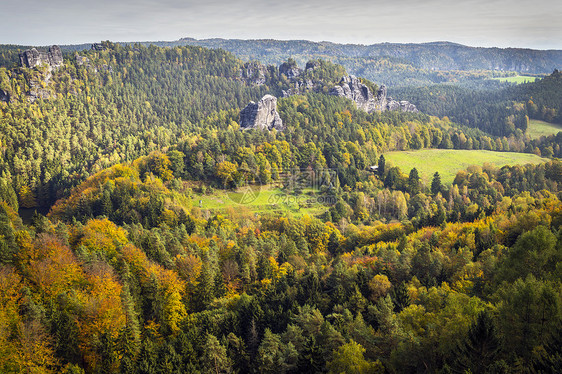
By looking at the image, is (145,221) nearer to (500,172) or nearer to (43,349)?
(43,349)

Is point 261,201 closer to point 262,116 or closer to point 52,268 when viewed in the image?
point 262,116

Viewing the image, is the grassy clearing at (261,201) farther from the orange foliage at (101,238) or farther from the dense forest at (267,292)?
the orange foliage at (101,238)

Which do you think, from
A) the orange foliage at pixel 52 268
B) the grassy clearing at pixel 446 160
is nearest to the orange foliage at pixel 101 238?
the orange foliage at pixel 52 268

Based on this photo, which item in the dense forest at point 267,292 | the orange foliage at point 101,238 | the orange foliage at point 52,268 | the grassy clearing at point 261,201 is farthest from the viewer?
the grassy clearing at point 261,201

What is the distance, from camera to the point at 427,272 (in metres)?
56.6

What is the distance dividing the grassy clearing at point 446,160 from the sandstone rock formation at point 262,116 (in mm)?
56325

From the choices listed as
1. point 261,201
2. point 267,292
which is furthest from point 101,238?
point 261,201

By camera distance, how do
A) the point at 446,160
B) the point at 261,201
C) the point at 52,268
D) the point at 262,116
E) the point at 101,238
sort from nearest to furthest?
1. the point at 52,268
2. the point at 101,238
3. the point at 261,201
4. the point at 262,116
5. the point at 446,160

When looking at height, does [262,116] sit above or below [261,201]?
above

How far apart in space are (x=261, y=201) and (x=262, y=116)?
63.2 m

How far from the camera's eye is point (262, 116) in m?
175

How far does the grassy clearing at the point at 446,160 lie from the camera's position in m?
161

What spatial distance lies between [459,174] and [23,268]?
481ft

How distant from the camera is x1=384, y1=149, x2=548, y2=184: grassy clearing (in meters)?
161
